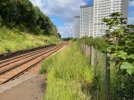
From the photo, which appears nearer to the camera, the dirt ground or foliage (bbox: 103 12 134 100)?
foliage (bbox: 103 12 134 100)

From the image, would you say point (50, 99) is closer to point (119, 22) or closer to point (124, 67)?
point (119, 22)

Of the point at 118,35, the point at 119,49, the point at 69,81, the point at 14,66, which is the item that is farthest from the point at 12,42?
the point at 119,49

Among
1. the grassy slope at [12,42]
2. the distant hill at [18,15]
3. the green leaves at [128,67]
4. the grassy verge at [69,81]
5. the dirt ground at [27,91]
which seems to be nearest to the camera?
the green leaves at [128,67]

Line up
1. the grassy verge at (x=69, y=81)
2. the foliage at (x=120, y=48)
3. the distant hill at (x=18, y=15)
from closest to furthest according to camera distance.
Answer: the foliage at (x=120, y=48) → the grassy verge at (x=69, y=81) → the distant hill at (x=18, y=15)

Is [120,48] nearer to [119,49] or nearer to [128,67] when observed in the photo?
[119,49]

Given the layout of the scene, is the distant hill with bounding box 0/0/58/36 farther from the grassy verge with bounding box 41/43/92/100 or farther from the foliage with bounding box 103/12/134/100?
the foliage with bounding box 103/12/134/100

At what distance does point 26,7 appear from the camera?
69812 millimetres

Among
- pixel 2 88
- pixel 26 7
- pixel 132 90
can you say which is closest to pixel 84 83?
pixel 2 88

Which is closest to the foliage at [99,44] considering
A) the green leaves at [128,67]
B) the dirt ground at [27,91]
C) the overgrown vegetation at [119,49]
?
the overgrown vegetation at [119,49]

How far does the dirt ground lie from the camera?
9.86 metres

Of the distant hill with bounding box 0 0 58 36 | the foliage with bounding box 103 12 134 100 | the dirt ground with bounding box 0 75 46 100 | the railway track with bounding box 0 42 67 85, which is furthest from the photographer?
the distant hill with bounding box 0 0 58 36

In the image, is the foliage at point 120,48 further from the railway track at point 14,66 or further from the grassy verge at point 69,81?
the railway track at point 14,66

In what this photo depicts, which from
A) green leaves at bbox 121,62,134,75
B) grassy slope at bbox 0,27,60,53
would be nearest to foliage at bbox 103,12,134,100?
green leaves at bbox 121,62,134,75

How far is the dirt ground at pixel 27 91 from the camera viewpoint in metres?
9.86
